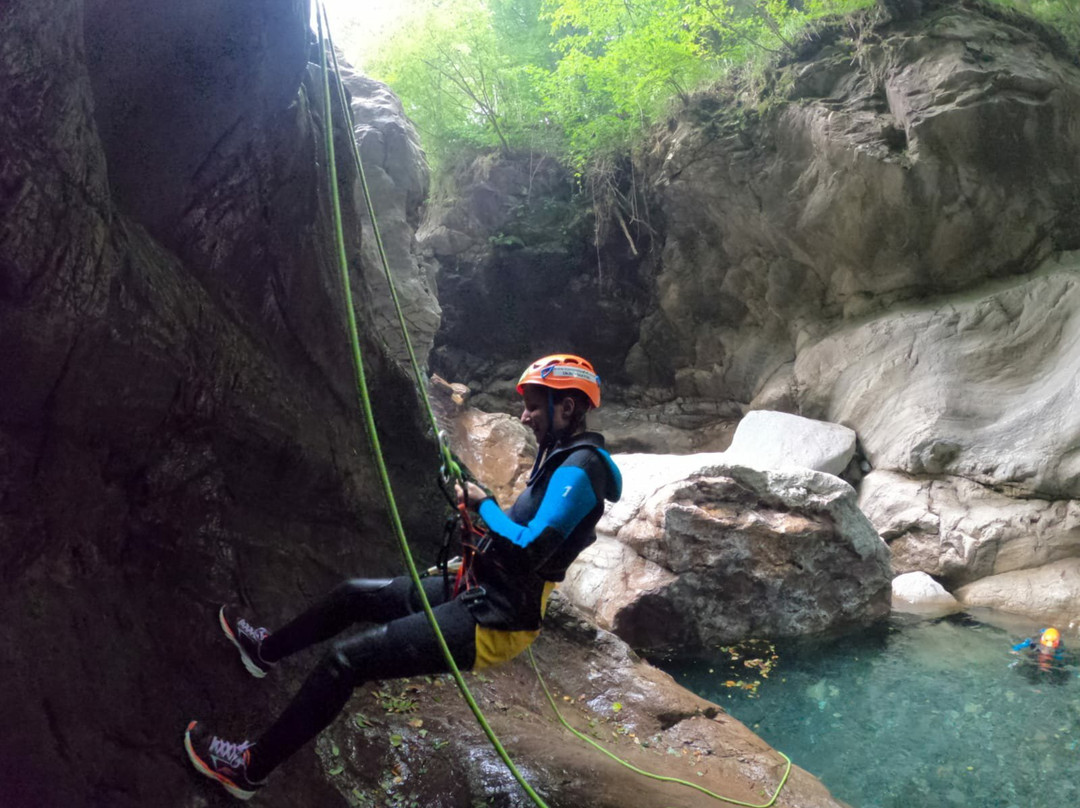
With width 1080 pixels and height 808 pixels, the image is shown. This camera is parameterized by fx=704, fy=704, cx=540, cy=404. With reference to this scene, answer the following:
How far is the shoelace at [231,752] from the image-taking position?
8.02ft

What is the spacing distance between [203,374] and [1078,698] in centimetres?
684

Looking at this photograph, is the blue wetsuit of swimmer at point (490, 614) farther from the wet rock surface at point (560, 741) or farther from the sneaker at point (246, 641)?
the wet rock surface at point (560, 741)

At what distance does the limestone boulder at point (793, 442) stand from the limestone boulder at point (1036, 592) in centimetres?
255

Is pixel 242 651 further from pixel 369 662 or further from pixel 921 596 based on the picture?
pixel 921 596

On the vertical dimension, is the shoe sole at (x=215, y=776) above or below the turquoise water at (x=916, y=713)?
above

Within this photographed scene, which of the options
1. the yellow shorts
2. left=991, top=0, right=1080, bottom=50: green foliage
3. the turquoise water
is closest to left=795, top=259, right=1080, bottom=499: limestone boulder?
the turquoise water

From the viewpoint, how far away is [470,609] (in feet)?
8.63

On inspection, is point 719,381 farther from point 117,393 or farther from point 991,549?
point 117,393

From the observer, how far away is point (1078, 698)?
18.6 feet

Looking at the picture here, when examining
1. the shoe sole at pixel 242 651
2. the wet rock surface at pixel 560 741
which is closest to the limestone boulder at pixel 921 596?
the wet rock surface at pixel 560 741

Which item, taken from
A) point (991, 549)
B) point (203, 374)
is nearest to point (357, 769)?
point (203, 374)

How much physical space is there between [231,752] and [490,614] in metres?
1.01

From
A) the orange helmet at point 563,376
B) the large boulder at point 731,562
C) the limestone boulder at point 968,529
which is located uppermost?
the orange helmet at point 563,376

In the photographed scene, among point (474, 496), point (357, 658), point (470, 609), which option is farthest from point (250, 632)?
point (474, 496)
